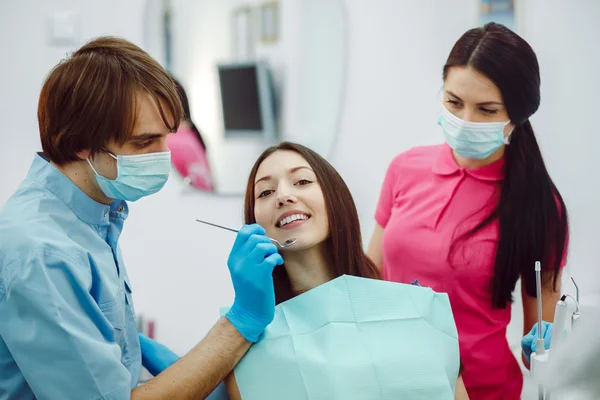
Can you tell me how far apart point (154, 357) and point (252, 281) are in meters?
0.36

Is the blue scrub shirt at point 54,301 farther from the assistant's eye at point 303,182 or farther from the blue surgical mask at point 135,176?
the assistant's eye at point 303,182

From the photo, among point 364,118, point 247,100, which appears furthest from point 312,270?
point 247,100

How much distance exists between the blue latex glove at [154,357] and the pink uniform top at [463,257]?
645 millimetres

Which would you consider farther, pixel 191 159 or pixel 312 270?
pixel 191 159

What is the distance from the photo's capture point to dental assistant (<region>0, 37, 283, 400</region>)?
41.0 inches

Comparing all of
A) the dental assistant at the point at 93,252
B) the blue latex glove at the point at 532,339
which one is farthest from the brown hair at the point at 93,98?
the blue latex glove at the point at 532,339

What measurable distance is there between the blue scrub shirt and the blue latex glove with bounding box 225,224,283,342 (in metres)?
0.24

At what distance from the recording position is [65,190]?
3.87 ft

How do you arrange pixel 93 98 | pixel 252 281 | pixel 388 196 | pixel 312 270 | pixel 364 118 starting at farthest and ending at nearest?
1. pixel 364 118
2. pixel 388 196
3. pixel 312 270
4. pixel 252 281
5. pixel 93 98

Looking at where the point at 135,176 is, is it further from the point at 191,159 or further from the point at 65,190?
the point at 191,159

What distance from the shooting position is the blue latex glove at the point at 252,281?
1278mm

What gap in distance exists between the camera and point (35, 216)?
1.11 m

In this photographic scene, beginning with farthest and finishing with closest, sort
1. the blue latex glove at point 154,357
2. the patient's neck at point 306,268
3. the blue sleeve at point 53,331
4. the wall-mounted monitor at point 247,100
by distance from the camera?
the wall-mounted monitor at point 247,100 < the patient's neck at point 306,268 < the blue latex glove at point 154,357 < the blue sleeve at point 53,331

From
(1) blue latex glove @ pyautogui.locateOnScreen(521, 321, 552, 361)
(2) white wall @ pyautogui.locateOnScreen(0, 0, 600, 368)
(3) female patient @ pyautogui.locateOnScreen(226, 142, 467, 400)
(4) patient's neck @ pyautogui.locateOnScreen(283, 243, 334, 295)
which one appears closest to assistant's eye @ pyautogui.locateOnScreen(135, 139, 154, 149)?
(3) female patient @ pyautogui.locateOnScreen(226, 142, 467, 400)
